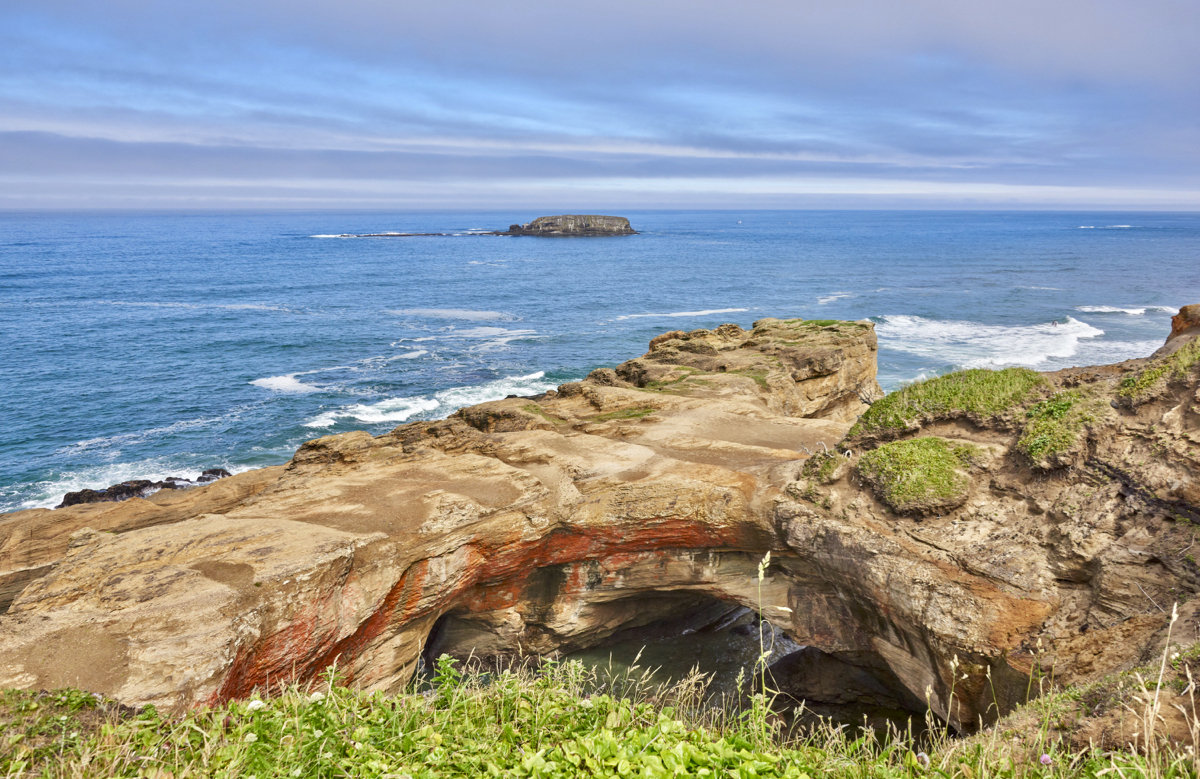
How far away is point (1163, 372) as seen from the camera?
12.4 metres

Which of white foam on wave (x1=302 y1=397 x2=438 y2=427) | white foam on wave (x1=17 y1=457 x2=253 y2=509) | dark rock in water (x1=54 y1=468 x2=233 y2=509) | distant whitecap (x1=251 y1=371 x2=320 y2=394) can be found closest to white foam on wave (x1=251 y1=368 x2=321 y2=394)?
distant whitecap (x1=251 y1=371 x2=320 y2=394)

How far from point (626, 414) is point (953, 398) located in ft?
29.8

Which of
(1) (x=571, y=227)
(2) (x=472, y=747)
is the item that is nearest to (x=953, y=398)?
(2) (x=472, y=747)

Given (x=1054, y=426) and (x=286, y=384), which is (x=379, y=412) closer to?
(x=286, y=384)

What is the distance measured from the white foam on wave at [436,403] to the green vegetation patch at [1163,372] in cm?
2629

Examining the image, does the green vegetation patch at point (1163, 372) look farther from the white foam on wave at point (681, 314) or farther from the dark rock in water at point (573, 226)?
the dark rock in water at point (573, 226)

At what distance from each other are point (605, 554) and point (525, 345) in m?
37.8

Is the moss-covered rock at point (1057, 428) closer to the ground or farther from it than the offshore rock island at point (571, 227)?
closer to the ground

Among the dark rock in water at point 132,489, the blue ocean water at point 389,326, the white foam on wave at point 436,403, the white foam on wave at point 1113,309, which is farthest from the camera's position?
the white foam on wave at point 1113,309

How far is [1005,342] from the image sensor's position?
2002 inches

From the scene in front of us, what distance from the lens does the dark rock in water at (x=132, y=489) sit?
2564 cm

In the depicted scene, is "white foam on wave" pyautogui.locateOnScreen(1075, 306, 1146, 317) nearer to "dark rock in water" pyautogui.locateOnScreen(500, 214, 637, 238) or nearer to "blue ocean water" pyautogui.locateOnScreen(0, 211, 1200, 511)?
"blue ocean water" pyautogui.locateOnScreen(0, 211, 1200, 511)

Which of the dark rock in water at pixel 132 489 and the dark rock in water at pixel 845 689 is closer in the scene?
the dark rock in water at pixel 845 689

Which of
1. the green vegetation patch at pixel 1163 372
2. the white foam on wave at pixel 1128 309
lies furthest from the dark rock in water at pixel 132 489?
the white foam on wave at pixel 1128 309
